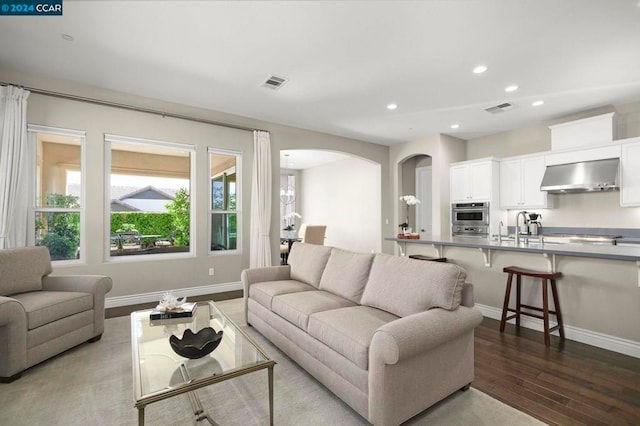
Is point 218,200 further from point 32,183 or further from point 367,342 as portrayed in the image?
point 367,342

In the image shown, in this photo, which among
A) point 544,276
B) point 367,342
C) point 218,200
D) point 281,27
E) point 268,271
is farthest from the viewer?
point 218,200

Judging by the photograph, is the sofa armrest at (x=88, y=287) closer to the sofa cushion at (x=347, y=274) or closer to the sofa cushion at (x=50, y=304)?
the sofa cushion at (x=50, y=304)

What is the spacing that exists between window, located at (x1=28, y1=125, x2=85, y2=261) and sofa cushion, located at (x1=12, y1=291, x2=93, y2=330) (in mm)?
1237

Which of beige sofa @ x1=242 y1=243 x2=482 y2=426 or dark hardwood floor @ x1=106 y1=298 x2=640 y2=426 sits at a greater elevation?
beige sofa @ x1=242 y1=243 x2=482 y2=426

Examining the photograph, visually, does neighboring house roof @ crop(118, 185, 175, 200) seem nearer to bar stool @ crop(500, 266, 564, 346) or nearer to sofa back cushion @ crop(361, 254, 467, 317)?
sofa back cushion @ crop(361, 254, 467, 317)

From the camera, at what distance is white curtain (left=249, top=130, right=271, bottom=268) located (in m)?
5.05

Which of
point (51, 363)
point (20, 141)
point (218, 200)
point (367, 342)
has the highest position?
point (20, 141)

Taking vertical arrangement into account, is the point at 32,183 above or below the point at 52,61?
below

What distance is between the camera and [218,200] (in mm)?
5012

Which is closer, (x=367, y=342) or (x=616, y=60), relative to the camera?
(x=367, y=342)

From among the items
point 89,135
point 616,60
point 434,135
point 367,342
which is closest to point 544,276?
point 367,342

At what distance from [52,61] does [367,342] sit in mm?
4253

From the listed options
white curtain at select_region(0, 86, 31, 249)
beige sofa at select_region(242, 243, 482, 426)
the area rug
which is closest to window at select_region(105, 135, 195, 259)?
white curtain at select_region(0, 86, 31, 249)

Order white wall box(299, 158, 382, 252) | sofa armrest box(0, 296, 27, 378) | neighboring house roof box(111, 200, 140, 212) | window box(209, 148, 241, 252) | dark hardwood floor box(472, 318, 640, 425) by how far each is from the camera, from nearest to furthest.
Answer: dark hardwood floor box(472, 318, 640, 425)
sofa armrest box(0, 296, 27, 378)
neighboring house roof box(111, 200, 140, 212)
window box(209, 148, 241, 252)
white wall box(299, 158, 382, 252)
